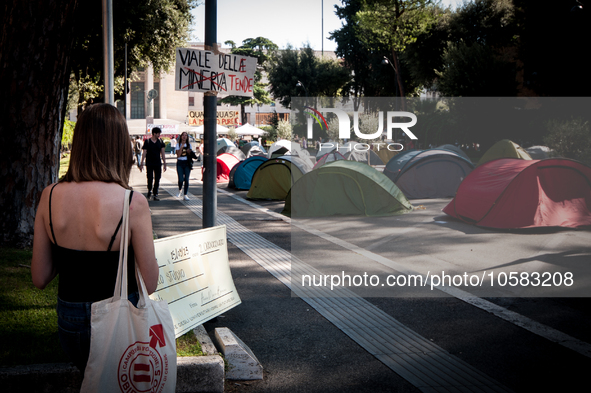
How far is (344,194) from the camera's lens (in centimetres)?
1300

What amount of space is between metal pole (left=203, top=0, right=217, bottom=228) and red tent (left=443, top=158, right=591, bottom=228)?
7067 mm

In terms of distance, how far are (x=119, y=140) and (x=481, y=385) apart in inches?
125

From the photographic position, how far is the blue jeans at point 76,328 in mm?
2197

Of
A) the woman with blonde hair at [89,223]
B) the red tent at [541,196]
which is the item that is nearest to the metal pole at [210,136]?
the woman with blonde hair at [89,223]

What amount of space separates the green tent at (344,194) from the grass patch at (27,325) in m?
7.91

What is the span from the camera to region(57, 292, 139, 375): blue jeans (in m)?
2.20

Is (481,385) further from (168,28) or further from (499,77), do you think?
(499,77)

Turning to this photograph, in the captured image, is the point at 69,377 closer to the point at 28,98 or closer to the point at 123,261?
the point at 123,261

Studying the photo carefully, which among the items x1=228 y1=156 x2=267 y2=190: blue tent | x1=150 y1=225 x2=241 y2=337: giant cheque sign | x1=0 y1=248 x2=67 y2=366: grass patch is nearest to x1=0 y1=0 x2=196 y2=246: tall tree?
x1=0 y1=248 x2=67 y2=366: grass patch

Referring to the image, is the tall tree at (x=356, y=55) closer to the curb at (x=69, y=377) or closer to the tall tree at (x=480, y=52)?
the tall tree at (x=480, y=52)

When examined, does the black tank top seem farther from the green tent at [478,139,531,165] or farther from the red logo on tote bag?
the green tent at [478,139,531,165]

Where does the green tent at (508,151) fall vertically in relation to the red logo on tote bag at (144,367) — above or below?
above

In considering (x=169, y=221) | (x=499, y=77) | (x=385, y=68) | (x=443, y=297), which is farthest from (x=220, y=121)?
(x=443, y=297)

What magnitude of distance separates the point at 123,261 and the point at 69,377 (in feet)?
5.87
